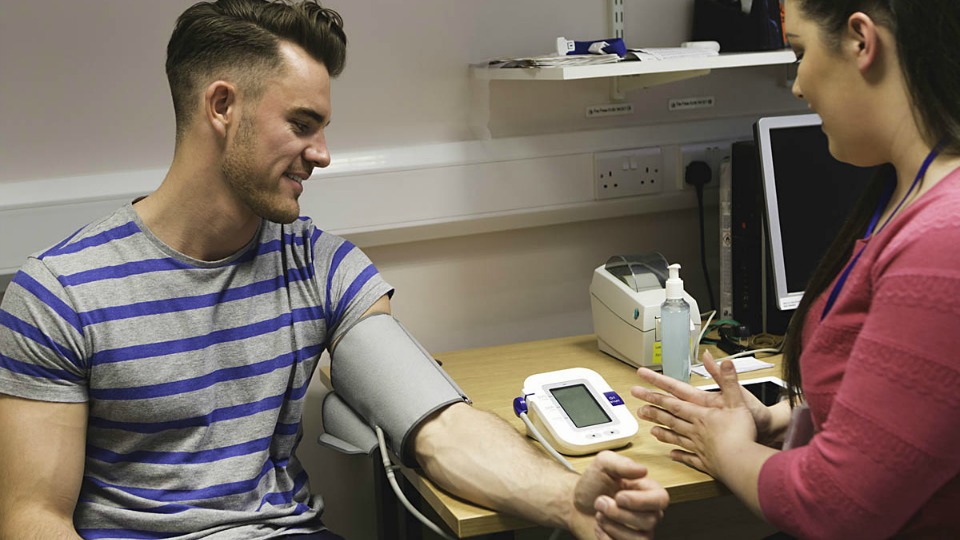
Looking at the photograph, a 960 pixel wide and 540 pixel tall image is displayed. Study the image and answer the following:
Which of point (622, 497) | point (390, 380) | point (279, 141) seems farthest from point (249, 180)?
point (622, 497)

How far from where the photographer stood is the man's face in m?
1.60

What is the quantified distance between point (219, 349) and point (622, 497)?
0.68m

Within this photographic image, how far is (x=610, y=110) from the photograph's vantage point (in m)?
2.31

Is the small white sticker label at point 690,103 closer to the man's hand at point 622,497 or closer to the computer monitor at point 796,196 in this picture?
the computer monitor at point 796,196

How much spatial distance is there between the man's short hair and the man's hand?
78 cm

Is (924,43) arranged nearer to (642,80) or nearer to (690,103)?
(642,80)

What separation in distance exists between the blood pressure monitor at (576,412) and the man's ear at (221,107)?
2.11 feet

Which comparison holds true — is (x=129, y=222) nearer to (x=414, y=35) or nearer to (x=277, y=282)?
(x=277, y=282)

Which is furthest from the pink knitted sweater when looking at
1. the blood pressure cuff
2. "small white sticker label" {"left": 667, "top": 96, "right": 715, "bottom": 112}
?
"small white sticker label" {"left": 667, "top": 96, "right": 715, "bottom": 112}

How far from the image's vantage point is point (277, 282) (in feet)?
5.52

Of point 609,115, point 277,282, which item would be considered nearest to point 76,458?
point 277,282

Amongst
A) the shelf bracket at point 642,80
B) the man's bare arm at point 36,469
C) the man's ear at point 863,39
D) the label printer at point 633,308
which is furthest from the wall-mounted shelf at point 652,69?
the man's bare arm at point 36,469

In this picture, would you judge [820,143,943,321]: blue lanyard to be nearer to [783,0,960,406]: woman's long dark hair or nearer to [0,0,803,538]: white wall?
[783,0,960,406]: woman's long dark hair

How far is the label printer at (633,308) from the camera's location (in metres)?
1.92
